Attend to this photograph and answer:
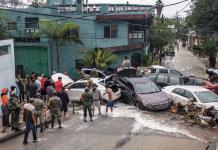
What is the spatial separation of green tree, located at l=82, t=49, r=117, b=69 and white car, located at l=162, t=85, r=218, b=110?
8900 mm

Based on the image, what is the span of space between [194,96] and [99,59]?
11.3 metres

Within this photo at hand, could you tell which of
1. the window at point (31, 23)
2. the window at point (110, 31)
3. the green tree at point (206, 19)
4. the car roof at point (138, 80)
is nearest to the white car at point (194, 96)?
the car roof at point (138, 80)

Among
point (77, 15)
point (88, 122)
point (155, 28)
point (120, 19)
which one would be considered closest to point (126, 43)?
point (120, 19)

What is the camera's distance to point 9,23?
1328 inches

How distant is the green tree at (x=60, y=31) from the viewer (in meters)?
29.4

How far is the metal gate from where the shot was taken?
3197cm

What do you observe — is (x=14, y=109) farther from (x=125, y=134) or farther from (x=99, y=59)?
(x=99, y=59)

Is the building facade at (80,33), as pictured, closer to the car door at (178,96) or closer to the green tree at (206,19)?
the green tree at (206,19)

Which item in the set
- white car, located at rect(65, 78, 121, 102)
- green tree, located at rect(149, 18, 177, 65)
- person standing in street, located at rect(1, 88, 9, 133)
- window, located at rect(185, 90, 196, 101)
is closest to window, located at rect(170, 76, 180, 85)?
white car, located at rect(65, 78, 121, 102)

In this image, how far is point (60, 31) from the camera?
96.6 ft

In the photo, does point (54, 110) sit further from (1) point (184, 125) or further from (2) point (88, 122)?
(1) point (184, 125)

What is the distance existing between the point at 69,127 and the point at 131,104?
497 cm

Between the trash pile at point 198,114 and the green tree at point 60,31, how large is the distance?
1317cm

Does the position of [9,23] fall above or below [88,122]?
above
